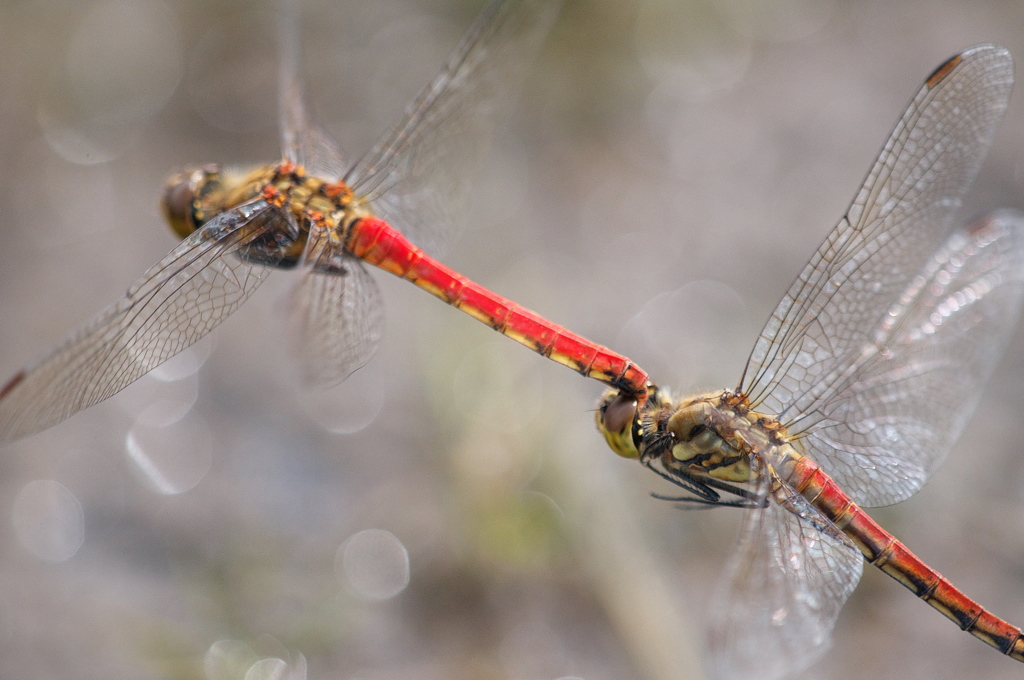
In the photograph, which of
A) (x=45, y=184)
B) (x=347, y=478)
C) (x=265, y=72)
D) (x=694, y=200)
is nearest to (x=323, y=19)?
(x=265, y=72)

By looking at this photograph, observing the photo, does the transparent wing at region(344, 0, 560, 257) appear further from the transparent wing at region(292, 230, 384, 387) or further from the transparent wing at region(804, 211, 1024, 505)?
the transparent wing at region(804, 211, 1024, 505)

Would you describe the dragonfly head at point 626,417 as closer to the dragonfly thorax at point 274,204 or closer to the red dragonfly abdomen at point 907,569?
the red dragonfly abdomen at point 907,569

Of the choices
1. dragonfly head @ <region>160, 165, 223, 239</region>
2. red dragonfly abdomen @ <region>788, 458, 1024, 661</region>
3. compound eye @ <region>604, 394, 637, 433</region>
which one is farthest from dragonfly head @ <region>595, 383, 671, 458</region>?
dragonfly head @ <region>160, 165, 223, 239</region>

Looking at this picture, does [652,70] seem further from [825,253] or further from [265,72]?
[825,253]

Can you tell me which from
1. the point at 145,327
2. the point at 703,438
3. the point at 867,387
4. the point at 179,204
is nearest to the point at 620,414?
the point at 703,438

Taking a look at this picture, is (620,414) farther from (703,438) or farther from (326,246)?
(326,246)

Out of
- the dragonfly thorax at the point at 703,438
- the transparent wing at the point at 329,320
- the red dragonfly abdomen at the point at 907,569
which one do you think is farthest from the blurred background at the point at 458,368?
the dragonfly thorax at the point at 703,438
